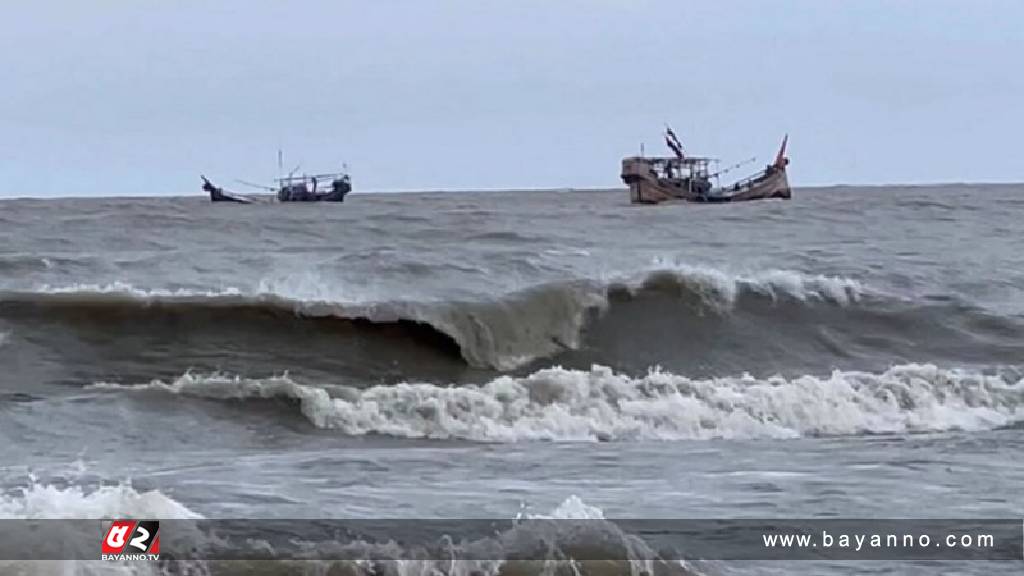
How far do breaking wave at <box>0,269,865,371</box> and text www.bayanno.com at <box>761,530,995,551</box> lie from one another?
8.22m

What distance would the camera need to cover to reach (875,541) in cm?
811

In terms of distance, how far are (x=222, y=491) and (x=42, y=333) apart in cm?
873

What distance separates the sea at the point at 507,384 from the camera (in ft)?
29.2

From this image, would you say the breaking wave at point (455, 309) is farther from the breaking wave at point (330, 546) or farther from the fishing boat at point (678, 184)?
the fishing boat at point (678, 184)

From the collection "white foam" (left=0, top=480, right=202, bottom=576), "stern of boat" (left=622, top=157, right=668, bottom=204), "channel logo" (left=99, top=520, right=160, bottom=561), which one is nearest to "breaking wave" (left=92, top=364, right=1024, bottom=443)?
"white foam" (left=0, top=480, right=202, bottom=576)

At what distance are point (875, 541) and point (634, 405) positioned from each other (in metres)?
5.95

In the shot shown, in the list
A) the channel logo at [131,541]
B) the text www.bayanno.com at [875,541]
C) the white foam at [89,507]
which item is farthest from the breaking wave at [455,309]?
the channel logo at [131,541]

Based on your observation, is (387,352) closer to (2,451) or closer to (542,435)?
(542,435)

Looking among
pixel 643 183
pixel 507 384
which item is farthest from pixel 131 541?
pixel 643 183

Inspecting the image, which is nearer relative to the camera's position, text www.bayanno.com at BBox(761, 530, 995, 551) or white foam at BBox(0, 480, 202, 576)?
white foam at BBox(0, 480, 202, 576)

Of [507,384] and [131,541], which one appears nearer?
[131,541]

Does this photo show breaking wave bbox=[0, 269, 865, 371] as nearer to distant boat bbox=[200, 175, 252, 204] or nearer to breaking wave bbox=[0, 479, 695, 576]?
breaking wave bbox=[0, 479, 695, 576]

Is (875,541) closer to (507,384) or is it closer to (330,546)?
(330,546)

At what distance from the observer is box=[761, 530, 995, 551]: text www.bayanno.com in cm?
800
